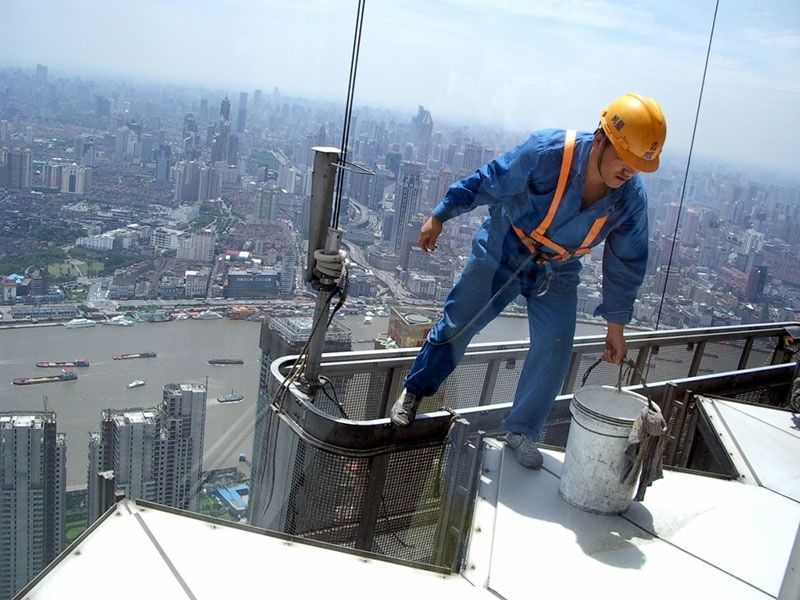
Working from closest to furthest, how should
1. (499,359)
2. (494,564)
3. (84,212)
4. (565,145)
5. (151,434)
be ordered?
(494,564)
(565,145)
(499,359)
(151,434)
(84,212)

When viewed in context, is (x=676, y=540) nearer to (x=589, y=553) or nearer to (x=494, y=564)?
(x=589, y=553)

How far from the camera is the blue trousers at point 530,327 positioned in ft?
9.96

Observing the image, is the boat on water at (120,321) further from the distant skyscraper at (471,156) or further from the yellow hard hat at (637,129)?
the yellow hard hat at (637,129)

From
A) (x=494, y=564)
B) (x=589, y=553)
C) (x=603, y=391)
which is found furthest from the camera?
(x=603, y=391)

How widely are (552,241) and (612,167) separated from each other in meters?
0.37

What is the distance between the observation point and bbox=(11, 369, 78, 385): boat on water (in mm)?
5941

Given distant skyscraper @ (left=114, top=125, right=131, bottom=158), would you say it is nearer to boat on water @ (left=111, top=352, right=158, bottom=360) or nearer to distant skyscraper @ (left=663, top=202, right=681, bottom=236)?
boat on water @ (left=111, top=352, right=158, bottom=360)

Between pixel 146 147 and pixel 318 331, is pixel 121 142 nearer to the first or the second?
pixel 146 147

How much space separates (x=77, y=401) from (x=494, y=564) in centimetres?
402

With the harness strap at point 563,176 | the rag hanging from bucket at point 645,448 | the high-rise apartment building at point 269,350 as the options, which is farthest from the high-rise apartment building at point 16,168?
the rag hanging from bucket at point 645,448

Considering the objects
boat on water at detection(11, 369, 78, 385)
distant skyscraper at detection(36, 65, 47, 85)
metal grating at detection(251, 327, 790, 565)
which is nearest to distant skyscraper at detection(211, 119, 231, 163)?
distant skyscraper at detection(36, 65, 47, 85)

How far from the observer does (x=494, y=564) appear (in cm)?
235

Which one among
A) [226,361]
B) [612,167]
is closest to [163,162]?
[226,361]

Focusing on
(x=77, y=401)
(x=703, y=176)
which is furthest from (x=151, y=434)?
(x=703, y=176)
